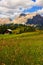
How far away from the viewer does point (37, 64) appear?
13.1 m

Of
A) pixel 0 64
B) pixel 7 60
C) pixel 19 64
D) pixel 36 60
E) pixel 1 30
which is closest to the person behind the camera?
pixel 0 64

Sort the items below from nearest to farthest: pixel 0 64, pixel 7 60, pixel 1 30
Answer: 1. pixel 0 64
2. pixel 7 60
3. pixel 1 30

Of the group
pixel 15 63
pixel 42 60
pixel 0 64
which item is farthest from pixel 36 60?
pixel 0 64

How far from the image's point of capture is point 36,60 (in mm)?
14523

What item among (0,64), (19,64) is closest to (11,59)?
(19,64)

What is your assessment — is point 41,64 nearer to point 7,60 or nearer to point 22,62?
point 22,62

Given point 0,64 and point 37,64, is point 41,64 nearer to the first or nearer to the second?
point 37,64

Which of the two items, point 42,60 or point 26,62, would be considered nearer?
point 26,62

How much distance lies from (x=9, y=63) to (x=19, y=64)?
0.68 metres

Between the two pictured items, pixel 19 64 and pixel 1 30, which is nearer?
pixel 19 64

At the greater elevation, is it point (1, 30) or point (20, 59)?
point (20, 59)

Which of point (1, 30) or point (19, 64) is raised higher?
point (19, 64)

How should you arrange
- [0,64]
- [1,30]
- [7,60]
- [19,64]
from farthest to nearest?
[1,30] → [7,60] → [19,64] → [0,64]

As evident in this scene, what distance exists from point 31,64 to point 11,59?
1615mm
